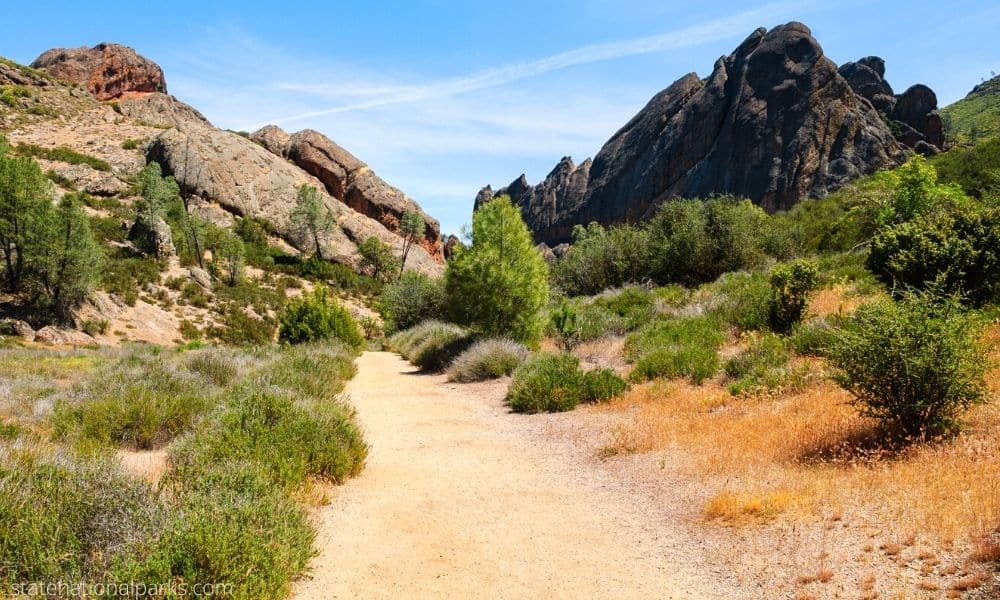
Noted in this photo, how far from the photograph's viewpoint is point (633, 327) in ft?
58.2

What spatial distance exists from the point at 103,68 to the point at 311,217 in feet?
200

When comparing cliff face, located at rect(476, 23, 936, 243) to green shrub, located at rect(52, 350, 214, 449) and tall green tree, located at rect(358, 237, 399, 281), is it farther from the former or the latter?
green shrub, located at rect(52, 350, 214, 449)

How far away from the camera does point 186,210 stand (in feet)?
155

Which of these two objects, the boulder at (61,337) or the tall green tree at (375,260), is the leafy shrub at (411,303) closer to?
the boulder at (61,337)

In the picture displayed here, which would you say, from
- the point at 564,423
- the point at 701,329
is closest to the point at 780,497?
the point at 564,423

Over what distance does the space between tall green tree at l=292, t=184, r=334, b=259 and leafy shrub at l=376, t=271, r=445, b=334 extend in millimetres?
26532

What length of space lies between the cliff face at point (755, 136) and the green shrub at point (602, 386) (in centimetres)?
6953

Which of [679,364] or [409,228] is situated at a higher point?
[409,228]

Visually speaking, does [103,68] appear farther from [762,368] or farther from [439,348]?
[762,368]

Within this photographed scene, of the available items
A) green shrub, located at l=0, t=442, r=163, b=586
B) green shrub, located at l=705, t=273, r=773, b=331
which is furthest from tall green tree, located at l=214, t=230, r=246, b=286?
green shrub, located at l=0, t=442, r=163, b=586

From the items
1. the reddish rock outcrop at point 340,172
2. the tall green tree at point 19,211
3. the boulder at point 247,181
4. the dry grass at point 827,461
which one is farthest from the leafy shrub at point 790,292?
the reddish rock outcrop at point 340,172

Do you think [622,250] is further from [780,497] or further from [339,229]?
[339,229]

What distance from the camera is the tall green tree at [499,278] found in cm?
1706

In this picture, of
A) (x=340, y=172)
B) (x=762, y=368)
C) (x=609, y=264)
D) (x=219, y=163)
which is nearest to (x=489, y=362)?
(x=762, y=368)
